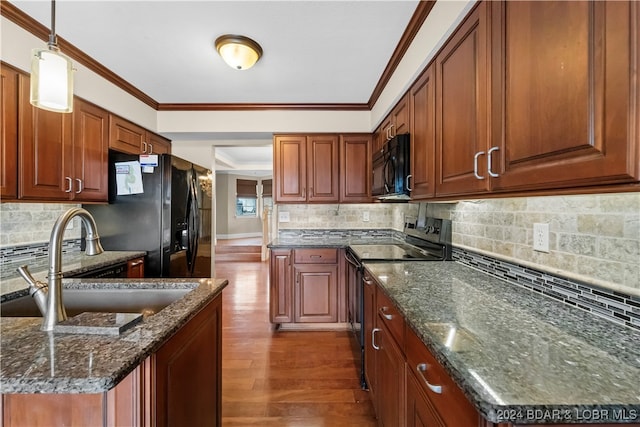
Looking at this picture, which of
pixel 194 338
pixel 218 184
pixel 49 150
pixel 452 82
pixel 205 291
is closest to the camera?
pixel 194 338

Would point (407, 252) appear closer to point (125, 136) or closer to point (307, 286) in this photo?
point (307, 286)

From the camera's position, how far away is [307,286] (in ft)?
9.73

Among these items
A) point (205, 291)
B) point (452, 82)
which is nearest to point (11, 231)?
point (205, 291)

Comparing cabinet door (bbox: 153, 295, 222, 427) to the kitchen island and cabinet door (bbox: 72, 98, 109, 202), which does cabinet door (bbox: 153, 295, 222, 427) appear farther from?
cabinet door (bbox: 72, 98, 109, 202)

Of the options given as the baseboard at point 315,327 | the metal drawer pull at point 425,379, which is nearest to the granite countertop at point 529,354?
the metal drawer pull at point 425,379

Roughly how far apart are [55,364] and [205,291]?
2.03 feet

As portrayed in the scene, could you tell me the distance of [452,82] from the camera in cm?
140

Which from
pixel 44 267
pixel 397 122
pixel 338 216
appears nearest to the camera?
pixel 44 267

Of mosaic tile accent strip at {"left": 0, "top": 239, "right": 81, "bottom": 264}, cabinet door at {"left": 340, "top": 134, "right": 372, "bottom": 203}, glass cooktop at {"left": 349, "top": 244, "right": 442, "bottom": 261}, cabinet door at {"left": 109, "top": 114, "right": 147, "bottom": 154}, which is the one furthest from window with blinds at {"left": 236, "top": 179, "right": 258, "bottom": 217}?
glass cooktop at {"left": 349, "top": 244, "right": 442, "bottom": 261}

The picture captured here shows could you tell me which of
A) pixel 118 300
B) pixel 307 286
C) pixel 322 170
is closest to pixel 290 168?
pixel 322 170

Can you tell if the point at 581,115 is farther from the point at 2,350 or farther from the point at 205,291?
the point at 2,350

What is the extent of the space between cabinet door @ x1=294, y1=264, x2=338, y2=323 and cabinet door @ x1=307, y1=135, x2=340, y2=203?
30.6 inches

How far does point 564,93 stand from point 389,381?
1.28 m

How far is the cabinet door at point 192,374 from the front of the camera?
876mm
